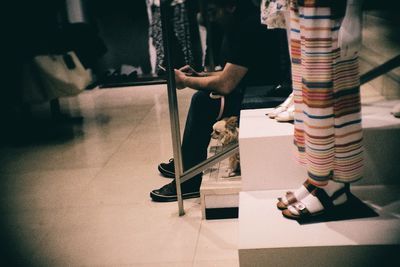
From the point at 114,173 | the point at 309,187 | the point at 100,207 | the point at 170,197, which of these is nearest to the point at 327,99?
the point at 309,187

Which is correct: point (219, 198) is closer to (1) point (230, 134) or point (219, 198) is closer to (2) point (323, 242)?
(1) point (230, 134)

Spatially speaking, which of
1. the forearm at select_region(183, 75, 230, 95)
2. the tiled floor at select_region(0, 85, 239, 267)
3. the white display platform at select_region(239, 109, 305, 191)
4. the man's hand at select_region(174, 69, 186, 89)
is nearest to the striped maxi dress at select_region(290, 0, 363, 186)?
the white display platform at select_region(239, 109, 305, 191)

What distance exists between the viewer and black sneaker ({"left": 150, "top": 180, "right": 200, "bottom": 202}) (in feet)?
8.71

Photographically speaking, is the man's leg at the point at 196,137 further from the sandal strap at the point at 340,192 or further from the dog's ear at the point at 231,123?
the sandal strap at the point at 340,192

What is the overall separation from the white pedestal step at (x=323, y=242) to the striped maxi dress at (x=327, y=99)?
16 cm

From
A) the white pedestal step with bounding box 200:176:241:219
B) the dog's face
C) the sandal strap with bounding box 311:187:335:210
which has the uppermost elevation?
the sandal strap with bounding box 311:187:335:210

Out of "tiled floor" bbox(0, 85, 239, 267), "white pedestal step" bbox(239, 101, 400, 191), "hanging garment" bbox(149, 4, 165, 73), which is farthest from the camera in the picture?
"hanging garment" bbox(149, 4, 165, 73)

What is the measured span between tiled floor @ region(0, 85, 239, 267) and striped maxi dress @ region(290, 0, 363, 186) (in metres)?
0.70

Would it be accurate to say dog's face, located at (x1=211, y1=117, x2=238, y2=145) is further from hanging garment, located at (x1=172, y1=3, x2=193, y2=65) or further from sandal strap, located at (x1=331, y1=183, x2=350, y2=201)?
hanging garment, located at (x1=172, y1=3, x2=193, y2=65)

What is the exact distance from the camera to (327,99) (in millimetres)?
1421

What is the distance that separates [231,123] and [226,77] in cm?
24

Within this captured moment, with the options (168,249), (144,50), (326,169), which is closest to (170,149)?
(168,249)

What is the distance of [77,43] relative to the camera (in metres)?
6.14

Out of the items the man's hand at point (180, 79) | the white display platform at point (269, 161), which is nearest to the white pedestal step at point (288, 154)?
the white display platform at point (269, 161)
